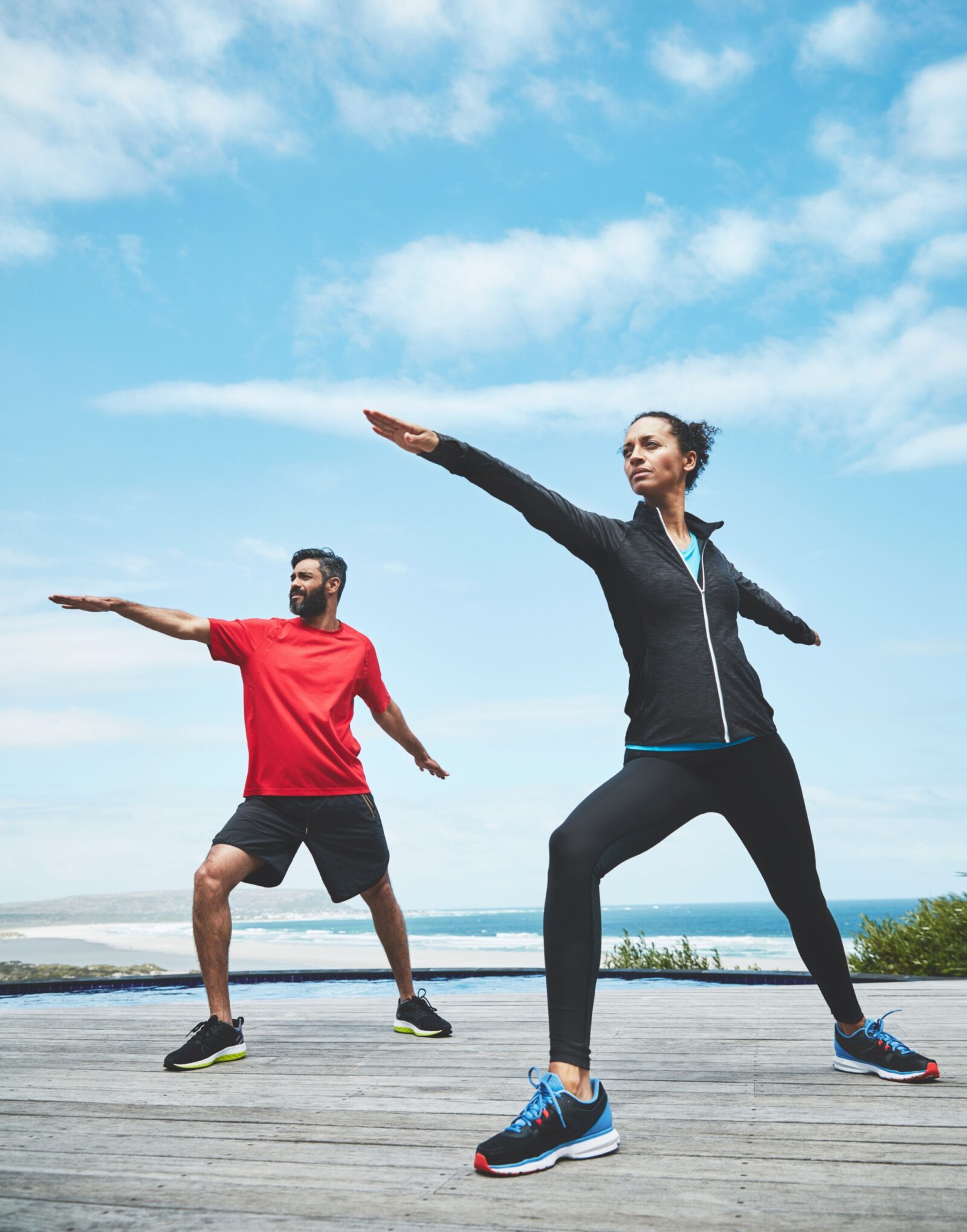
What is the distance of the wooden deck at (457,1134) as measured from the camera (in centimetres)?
167

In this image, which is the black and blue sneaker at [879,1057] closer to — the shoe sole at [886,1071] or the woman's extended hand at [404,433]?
the shoe sole at [886,1071]

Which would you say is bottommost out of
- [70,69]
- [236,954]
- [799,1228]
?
[236,954]

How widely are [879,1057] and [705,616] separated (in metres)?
1.33

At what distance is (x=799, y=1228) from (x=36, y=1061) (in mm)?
2812

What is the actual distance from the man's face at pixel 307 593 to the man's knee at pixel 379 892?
43.5 inches

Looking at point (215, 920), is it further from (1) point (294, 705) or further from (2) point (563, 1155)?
(2) point (563, 1155)

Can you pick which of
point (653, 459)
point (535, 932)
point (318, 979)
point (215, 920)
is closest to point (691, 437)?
point (653, 459)

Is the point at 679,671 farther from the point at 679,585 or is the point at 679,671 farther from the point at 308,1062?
the point at 308,1062

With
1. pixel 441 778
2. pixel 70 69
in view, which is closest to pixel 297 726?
pixel 441 778

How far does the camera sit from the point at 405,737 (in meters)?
4.39

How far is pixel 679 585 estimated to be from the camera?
249 centimetres

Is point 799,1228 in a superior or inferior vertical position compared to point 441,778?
inferior

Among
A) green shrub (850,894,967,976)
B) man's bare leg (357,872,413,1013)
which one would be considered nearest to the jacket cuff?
man's bare leg (357,872,413,1013)

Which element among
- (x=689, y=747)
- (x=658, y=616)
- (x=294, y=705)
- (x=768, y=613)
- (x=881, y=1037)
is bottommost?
(x=881, y=1037)
